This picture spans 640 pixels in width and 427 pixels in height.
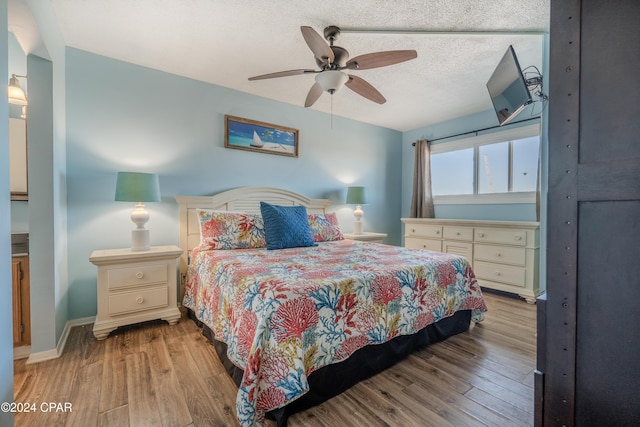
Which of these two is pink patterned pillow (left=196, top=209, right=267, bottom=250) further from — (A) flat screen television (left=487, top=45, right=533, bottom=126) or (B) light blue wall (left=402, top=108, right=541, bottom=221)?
(B) light blue wall (left=402, top=108, right=541, bottom=221)

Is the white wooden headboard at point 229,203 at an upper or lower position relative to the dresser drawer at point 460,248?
upper

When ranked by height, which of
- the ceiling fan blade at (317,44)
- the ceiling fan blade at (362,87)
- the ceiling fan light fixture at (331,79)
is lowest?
the ceiling fan light fixture at (331,79)

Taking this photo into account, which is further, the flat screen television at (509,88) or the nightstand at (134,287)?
the nightstand at (134,287)

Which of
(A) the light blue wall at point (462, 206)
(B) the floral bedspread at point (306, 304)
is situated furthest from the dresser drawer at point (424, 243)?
(B) the floral bedspread at point (306, 304)

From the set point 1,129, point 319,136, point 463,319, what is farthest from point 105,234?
point 463,319

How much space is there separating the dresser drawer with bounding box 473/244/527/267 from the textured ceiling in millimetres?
1906

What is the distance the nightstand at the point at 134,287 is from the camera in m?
2.15

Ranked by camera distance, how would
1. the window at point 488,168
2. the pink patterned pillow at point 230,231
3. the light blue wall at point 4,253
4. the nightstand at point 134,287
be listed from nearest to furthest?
the light blue wall at point 4,253 < the nightstand at point 134,287 < the pink patterned pillow at point 230,231 < the window at point 488,168

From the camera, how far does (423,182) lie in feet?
14.4

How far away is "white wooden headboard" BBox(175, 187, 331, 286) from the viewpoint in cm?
284

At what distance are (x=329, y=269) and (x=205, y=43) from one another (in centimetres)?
213

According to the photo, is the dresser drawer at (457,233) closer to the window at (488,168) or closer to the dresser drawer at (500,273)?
the dresser drawer at (500,273)

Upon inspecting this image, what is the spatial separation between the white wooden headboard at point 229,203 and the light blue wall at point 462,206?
185cm

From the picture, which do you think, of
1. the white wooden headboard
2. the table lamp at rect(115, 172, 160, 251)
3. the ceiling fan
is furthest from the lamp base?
the ceiling fan
